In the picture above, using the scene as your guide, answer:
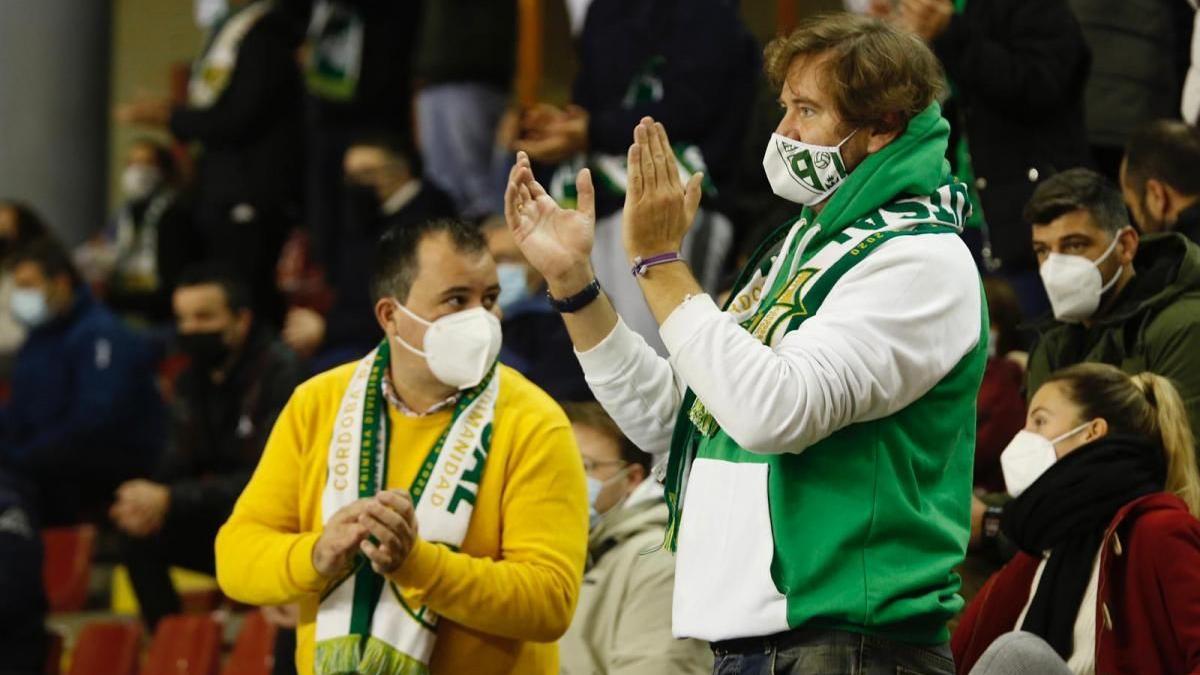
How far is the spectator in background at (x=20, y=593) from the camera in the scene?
6.66 m

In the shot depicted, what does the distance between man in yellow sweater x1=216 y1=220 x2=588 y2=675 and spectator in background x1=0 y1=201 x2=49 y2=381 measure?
5.76 meters

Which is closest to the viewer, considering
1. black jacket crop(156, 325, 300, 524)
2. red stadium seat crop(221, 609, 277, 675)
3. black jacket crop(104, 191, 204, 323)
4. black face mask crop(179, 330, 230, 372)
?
red stadium seat crop(221, 609, 277, 675)

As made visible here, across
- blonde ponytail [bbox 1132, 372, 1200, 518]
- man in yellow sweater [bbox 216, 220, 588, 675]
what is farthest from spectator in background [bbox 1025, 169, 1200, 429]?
man in yellow sweater [bbox 216, 220, 588, 675]

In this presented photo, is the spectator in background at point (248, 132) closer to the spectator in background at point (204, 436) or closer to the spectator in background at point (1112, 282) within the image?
the spectator in background at point (204, 436)

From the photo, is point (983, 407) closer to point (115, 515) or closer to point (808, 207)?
point (808, 207)

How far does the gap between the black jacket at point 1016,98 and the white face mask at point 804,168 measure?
10.1 ft

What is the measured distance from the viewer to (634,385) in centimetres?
319

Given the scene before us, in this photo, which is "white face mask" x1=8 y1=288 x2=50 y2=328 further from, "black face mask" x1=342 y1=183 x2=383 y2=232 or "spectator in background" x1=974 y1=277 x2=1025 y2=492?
"spectator in background" x1=974 y1=277 x2=1025 y2=492

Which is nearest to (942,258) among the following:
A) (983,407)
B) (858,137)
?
(858,137)

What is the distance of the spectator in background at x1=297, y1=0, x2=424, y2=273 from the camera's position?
9125 mm

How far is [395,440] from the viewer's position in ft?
13.5

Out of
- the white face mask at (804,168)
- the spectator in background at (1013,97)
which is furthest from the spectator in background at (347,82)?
the white face mask at (804,168)

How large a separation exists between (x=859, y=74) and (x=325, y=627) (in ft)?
5.60

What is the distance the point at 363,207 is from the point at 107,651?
2.35m
